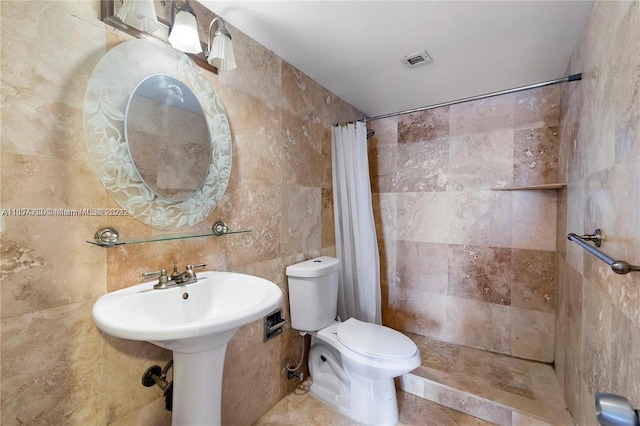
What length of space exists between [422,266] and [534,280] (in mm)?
782

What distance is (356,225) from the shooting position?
2.11 metres

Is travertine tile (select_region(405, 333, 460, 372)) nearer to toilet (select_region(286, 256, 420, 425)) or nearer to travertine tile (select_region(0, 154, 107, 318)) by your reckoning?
toilet (select_region(286, 256, 420, 425))

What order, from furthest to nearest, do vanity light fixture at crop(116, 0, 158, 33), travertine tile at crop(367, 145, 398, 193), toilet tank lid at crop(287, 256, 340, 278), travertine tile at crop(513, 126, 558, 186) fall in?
travertine tile at crop(367, 145, 398, 193), travertine tile at crop(513, 126, 558, 186), toilet tank lid at crop(287, 256, 340, 278), vanity light fixture at crop(116, 0, 158, 33)

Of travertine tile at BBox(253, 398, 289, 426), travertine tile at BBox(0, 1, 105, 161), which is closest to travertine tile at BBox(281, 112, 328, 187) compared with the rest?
travertine tile at BBox(0, 1, 105, 161)

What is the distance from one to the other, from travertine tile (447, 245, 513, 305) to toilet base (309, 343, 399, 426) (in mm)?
1065

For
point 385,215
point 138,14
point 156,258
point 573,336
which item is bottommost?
point 573,336

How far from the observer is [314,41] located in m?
1.51

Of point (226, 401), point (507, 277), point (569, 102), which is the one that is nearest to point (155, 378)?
point (226, 401)

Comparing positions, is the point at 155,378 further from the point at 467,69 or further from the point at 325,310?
the point at 467,69

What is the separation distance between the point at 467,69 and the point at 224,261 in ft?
6.29

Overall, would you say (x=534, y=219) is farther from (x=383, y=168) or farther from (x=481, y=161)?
(x=383, y=168)

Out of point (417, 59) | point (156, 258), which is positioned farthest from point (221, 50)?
point (417, 59)

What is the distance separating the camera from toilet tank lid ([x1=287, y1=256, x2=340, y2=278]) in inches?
65.0

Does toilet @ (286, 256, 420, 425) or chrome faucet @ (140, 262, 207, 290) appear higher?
chrome faucet @ (140, 262, 207, 290)
